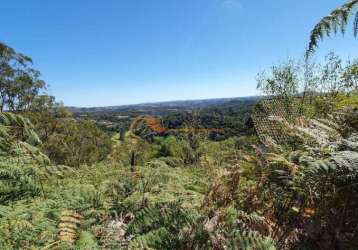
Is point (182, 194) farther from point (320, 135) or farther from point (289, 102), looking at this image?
point (289, 102)

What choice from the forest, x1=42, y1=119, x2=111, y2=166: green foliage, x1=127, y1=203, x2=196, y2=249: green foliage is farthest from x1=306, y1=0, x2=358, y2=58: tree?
x1=42, y1=119, x2=111, y2=166: green foliage

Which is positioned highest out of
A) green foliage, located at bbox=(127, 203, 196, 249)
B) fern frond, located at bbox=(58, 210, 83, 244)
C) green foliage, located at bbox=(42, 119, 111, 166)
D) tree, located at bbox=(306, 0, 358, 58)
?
tree, located at bbox=(306, 0, 358, 58)

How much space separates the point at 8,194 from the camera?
2.51 metres

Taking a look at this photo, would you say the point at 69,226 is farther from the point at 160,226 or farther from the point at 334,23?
the point at 334,23

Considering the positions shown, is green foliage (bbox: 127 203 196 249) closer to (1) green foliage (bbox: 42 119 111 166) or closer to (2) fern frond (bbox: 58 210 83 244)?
(2) fern frond (bbox: 58 210 83 244)

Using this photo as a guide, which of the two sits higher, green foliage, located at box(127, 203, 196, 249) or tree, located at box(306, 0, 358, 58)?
tree, located at box(306, 0, 358, 58)

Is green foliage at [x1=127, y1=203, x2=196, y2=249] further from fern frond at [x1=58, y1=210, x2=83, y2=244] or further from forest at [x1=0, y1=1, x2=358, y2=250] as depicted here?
fern frond at [x1=58, y1=210, x2=83, y2=244]

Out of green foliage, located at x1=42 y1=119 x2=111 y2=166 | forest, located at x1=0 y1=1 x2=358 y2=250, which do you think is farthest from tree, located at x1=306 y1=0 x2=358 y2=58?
green foliage, located at x1=42 y1=119 x2=111 y2=166

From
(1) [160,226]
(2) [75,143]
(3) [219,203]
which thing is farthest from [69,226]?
(2) [75,143]

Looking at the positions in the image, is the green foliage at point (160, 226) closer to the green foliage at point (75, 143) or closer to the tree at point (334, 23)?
the tree at point (334, 23)

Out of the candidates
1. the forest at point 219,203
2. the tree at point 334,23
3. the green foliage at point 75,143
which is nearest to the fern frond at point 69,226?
the forest at point 219,203

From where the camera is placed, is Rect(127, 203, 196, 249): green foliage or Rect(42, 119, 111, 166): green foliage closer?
Rect(127, 203, 196, 249): green foliage

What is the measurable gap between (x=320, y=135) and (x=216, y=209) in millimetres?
908

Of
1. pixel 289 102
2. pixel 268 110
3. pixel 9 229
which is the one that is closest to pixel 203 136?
pixel 268 110
